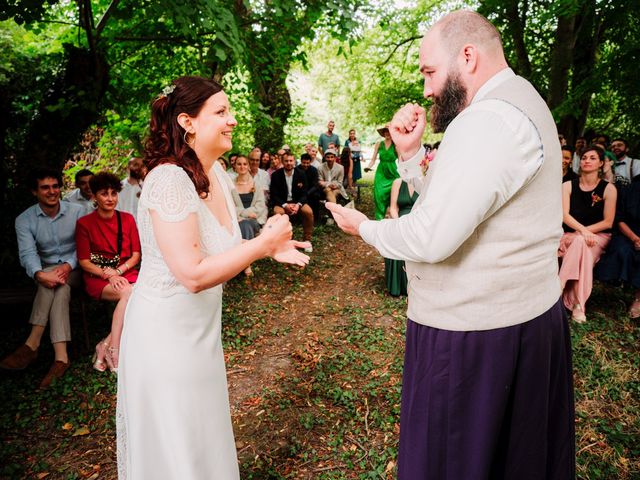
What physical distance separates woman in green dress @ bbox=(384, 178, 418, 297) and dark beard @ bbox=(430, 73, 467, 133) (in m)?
3.88

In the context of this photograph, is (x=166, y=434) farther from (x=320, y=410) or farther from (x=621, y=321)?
(x=621, y=321)

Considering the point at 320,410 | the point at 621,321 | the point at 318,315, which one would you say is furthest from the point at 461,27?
the point at 621,321

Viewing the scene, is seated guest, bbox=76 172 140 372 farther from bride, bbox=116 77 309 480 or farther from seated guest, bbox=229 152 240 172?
seated guest, bbox=229 152 240 172

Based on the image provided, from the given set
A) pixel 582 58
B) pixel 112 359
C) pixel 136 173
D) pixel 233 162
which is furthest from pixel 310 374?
pixel 582 58

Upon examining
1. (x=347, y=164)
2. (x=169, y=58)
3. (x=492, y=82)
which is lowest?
(x=347, y=164)

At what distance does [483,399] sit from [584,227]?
4554mm

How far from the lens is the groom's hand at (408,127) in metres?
2.23

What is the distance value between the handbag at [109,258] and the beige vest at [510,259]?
391 centimetres

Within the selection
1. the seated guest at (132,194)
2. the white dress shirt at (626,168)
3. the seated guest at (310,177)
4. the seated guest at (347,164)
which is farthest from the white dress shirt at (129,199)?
the seated guest at (347,164)

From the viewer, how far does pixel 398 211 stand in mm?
5902

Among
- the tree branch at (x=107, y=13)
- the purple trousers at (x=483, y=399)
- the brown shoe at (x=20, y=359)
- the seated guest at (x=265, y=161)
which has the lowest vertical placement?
the brown shoe at (x=20, y=359)

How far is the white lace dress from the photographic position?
1.90 meters

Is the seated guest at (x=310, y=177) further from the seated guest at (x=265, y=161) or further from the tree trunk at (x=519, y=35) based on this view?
the tree trunk at (x=519, y=35)

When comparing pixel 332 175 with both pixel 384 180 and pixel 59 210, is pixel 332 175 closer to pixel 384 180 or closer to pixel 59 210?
pixel 384 180
